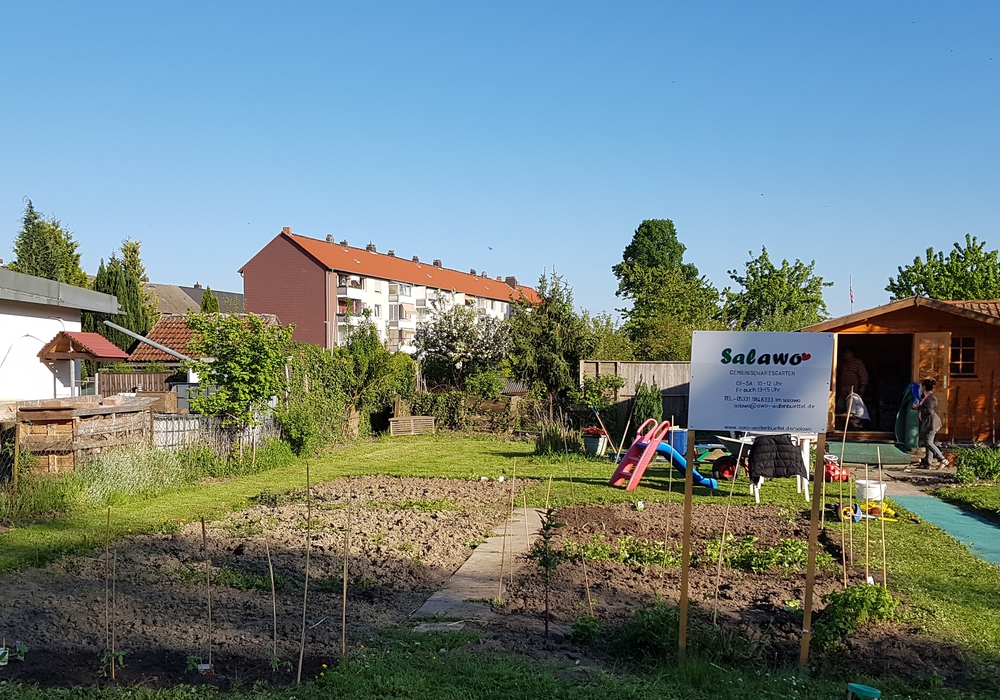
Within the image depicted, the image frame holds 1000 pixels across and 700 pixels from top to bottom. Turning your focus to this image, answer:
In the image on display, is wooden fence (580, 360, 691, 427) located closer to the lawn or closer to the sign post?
the lawn

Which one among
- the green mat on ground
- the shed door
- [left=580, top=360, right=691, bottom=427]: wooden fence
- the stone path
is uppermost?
the shed door

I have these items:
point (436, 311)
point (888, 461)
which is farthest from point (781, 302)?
point (888, 461)

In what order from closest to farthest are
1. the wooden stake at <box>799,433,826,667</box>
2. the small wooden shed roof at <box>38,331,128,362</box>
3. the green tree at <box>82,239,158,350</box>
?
1. the wooden stake at <box>799,433,826,667</box>
2. the small wooden shed roof at <box>38,331,128,362</box>
3. the green tree at <box>82,239,158,350</box>

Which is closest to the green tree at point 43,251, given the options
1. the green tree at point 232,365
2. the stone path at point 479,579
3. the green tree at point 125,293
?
the green tree at point 125,293

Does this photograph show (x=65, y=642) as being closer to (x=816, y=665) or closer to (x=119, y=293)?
(x=816, y=665)

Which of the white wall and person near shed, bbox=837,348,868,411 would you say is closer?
the white wall

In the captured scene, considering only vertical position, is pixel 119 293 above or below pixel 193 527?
above

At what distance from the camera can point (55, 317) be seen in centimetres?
1526

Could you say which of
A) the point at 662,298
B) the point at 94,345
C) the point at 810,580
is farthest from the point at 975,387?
the point at 662,298

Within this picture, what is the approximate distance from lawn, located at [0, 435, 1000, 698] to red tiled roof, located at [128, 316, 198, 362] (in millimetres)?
16759

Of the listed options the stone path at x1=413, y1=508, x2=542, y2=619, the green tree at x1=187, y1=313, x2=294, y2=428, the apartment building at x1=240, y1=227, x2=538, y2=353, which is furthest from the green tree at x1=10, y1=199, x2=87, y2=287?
the stone path at x1=413, y1=508, x2=542, y2=619

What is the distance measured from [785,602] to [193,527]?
657 centimetres

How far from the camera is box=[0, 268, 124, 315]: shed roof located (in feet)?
43.2

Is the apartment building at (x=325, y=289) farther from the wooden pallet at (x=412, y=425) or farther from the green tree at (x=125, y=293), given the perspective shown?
the wooden pallet at (x=412, y=425)
